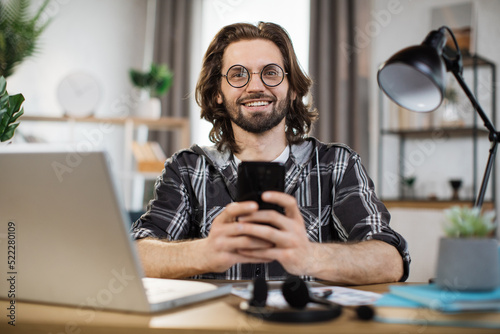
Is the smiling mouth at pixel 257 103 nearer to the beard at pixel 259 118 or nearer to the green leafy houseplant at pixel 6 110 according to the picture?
the beard at pixel 259 118

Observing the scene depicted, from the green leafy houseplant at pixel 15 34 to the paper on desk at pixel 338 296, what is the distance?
10.0 ft

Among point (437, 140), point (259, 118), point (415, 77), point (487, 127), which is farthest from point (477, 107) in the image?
point (437, 140)

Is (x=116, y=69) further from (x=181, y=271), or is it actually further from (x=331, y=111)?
(x=181, y=271)

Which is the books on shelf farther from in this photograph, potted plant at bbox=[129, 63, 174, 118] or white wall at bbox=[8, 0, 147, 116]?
white wall at bbox=[8, 0, 147, 116]

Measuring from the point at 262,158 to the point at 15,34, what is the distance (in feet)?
8.53

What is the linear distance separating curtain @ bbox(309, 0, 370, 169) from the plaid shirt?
2054 mm

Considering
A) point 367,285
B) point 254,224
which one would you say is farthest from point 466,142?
point 254,224

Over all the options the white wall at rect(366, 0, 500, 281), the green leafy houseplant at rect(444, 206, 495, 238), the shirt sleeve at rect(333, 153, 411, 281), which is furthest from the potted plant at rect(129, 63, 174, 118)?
the green leafy houseplant at rect(444, 206, 495, 238)

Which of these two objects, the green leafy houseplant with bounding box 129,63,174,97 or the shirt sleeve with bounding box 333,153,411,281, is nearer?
the shirt sleeve with bounding box 333,153,411,281

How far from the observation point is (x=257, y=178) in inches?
35.1

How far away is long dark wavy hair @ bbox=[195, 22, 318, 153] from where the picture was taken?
175cm

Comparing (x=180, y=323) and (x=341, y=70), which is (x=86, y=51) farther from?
(x=180, y=323)

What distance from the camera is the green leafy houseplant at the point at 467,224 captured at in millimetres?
734

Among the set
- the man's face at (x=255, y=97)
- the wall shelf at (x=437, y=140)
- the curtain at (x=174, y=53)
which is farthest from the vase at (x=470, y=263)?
the curtain at (x=174, y=53)
